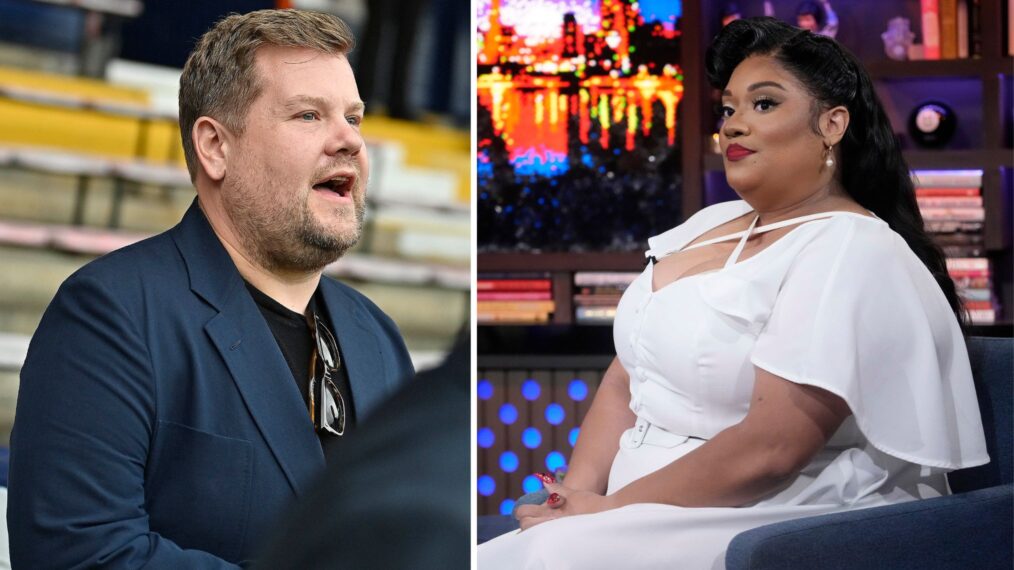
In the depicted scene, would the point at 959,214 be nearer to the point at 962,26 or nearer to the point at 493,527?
the point at 962,26

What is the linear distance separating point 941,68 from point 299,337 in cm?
276

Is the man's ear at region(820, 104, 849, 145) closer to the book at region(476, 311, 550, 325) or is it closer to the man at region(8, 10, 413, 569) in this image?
the man at region(8, 10, 413, 569)

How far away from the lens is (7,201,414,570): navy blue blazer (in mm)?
1320

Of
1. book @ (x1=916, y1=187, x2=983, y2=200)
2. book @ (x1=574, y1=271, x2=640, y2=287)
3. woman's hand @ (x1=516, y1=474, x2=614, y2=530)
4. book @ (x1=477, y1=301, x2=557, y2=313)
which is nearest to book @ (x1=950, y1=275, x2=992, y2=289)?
book @ (x1=916, y1=187, x2=983, y2=200)

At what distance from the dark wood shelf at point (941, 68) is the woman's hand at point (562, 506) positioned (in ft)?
7.25

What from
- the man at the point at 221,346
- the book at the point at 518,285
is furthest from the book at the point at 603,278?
the man at the point at 221,346

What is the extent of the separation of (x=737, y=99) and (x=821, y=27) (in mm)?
1863

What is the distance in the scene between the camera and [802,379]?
5.73ft

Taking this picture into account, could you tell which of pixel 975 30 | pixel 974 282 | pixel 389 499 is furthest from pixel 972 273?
pixel 389 499

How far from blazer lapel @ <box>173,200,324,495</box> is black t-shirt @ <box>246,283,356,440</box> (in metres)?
0.01

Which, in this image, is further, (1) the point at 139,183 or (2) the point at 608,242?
(2) the point at 608,242

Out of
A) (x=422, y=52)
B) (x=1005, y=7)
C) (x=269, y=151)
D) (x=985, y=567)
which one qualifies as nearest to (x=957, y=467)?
(x=985, y=567)

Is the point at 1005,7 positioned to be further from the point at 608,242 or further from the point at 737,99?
the point at 737,99

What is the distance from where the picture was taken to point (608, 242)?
3771mm
